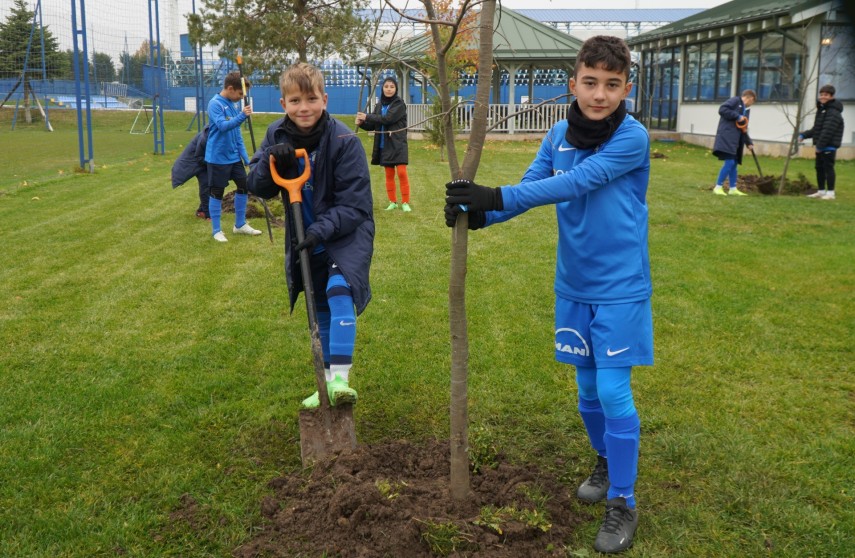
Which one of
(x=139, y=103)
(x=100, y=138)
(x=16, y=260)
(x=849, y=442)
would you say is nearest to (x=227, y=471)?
(x=849, y=442)

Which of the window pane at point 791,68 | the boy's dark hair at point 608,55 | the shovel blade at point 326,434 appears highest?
the window pane at point 791,68

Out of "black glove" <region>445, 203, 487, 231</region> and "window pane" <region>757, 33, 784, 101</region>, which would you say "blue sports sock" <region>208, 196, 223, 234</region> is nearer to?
"black glove" <region>445, 203, 487, 231</region>

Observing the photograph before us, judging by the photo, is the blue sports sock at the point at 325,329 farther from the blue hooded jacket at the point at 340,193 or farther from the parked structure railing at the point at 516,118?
the parked structure railing at the point at 516,118

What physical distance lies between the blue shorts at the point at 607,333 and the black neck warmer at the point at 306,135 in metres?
1.43

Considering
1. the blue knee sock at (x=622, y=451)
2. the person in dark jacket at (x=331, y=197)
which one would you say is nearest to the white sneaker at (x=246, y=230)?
the person in dark jacket at (x=331, y=197)

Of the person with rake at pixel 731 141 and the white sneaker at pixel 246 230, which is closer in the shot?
the white sneaker at pixel 246 230

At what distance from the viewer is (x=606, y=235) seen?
2859mm

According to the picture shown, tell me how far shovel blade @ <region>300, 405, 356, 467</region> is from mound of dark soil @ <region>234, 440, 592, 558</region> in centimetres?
9

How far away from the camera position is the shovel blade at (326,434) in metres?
3.47

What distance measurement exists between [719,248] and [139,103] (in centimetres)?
2330

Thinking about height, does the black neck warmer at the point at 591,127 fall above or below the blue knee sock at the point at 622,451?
above

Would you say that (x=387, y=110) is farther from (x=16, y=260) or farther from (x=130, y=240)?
(x=16, y=260)

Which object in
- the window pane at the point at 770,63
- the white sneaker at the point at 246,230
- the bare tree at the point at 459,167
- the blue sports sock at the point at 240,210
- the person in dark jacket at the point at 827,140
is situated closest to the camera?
the bare tree at the point at 459,167

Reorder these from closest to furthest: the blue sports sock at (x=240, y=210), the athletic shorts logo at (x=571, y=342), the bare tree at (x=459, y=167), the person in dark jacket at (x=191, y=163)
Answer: the bare tree at (x=459, y=167) → the athletic shorts logo at (x=571, y=342) → the blue sports sock at (x=240, y=210) → the person in dark jacket at (x=191, y=163)
